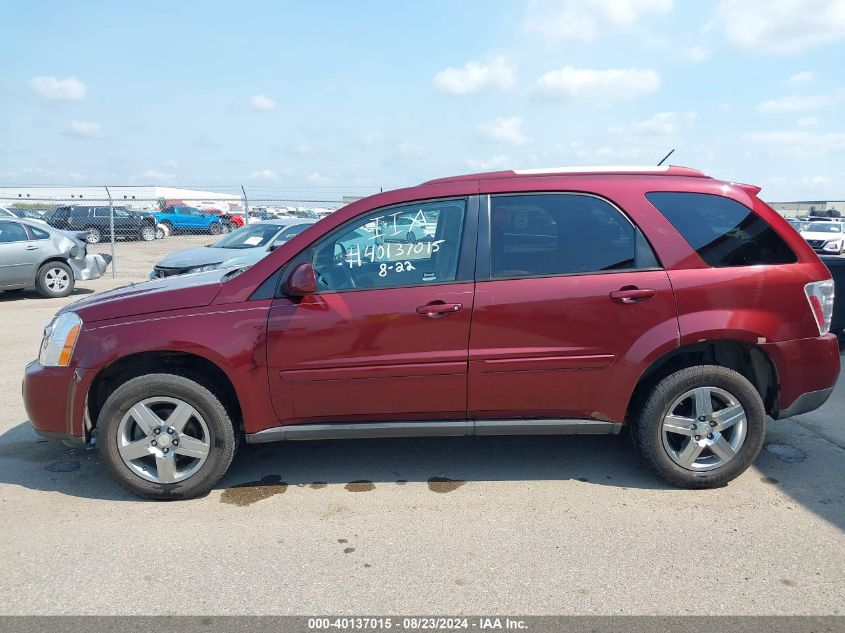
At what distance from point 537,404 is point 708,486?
1.14m

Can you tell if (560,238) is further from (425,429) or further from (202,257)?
(202,257)

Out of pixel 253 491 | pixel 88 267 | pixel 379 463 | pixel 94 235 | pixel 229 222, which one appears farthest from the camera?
pixel 229 222

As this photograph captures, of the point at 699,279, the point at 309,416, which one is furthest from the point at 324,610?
the point at 699,279

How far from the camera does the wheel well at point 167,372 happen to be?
377 centimetres

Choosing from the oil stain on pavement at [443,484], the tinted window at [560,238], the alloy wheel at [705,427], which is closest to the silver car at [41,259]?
the oil stain on pavement at [443,484]

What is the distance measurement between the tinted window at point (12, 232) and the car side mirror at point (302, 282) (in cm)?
1015

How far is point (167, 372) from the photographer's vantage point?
12.3 ft

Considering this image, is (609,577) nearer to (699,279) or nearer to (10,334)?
(699,279)

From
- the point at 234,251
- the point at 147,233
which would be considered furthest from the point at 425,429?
the point at 147,233

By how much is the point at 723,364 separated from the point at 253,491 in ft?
9.80

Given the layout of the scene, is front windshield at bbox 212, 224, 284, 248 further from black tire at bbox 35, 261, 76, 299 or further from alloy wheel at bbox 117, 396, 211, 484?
alloy wheel at bbox 117, 396, 211, 484

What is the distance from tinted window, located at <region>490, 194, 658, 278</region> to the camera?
146 inches

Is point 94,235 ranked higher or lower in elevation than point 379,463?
higher

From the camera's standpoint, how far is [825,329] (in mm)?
3842
